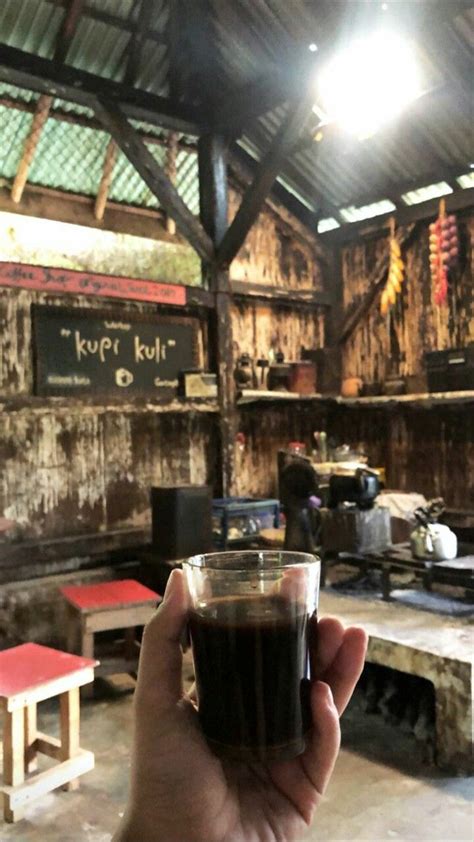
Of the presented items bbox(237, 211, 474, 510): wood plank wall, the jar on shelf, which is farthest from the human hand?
bbox(237, 211, 474, 510): wood plank wall

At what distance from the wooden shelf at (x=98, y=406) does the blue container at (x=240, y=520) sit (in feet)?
2.82

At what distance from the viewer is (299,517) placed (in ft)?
13.5

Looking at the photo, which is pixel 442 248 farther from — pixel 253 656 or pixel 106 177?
pixel 253 656

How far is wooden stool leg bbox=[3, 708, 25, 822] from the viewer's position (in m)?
2.85

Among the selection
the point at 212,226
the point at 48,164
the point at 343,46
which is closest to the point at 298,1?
the point at 343,46

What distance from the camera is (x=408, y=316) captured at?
654 centimetres

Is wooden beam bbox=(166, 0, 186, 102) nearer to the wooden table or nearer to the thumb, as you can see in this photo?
the wooden table

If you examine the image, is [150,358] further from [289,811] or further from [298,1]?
[289,811]

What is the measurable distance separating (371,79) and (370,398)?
3.01 meters

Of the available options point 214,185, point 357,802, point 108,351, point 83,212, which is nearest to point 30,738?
point 357,802

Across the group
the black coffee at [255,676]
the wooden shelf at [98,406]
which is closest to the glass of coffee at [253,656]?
the black coffee at [255,676]

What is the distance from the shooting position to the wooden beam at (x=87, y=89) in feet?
15.3

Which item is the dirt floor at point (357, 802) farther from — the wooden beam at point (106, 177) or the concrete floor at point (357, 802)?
the wooden beam at point (106, 177)

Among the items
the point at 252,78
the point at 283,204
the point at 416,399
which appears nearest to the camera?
the point at 252,78
